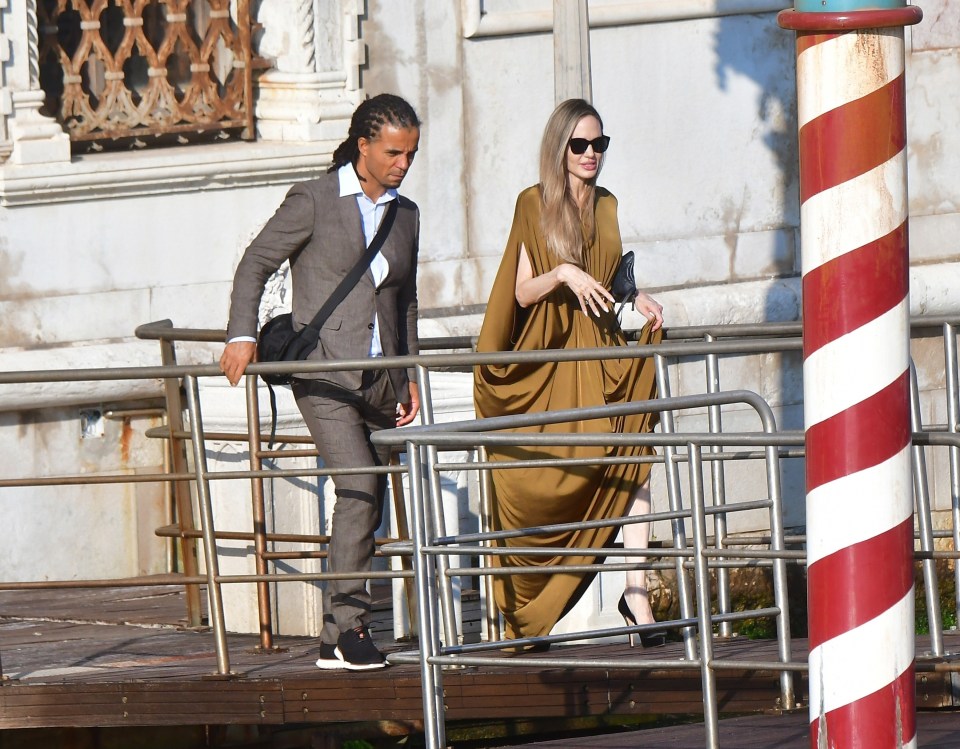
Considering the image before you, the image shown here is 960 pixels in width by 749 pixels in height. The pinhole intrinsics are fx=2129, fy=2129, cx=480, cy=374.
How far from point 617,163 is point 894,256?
5.59 m

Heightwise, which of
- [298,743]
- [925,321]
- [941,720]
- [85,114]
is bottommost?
[298,743]

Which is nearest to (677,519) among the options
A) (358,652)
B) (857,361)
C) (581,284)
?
(581,284)

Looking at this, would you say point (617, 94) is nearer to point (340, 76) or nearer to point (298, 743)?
point (340, 76)

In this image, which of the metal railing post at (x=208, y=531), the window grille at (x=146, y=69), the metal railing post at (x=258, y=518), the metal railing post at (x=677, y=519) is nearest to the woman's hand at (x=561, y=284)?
the metal railing post at (x=677, y=519)

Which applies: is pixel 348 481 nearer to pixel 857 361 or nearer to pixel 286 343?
pixel 286 343

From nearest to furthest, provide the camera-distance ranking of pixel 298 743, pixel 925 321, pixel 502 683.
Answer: pixel 502 683 → pixel 925 321 → pixel 298 743

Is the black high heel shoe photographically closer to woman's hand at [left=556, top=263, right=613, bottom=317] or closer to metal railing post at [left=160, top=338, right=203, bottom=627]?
woman's hand at [left=556, top=263, right=613, bottom=317]

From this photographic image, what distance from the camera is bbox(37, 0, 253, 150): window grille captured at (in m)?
8.77

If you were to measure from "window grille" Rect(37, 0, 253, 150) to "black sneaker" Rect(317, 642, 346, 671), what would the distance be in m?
3.16

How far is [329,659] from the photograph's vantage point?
6.40m

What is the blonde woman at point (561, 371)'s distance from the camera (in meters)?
6.58

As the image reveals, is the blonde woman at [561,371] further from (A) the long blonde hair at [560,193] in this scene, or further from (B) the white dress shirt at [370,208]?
(B) the white dress shirt at [370,208]

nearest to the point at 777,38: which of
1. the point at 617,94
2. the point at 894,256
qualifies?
the point at 617,94

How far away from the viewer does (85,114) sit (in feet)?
28.9
